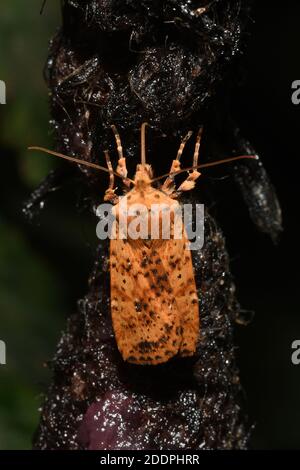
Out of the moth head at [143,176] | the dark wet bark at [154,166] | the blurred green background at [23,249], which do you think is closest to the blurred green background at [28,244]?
the blurred green background at [23,249]

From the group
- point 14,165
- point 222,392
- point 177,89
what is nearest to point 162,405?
point 222,392

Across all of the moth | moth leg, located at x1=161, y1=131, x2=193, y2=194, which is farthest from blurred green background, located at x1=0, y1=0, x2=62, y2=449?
moth leg, located at x1=161, y1=131, x2=193, y2=194

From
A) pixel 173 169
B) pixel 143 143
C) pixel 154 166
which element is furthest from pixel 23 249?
pixel 143 143

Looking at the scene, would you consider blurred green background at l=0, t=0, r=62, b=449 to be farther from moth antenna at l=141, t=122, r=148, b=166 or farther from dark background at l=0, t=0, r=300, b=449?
moth antenna at l=141, t=122, r=148, b=166

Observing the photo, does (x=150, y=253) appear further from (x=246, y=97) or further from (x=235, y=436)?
(x=246, y=97)

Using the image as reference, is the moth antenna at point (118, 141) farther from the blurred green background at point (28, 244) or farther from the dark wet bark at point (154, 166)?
the blurred green background at point (28, 244)
